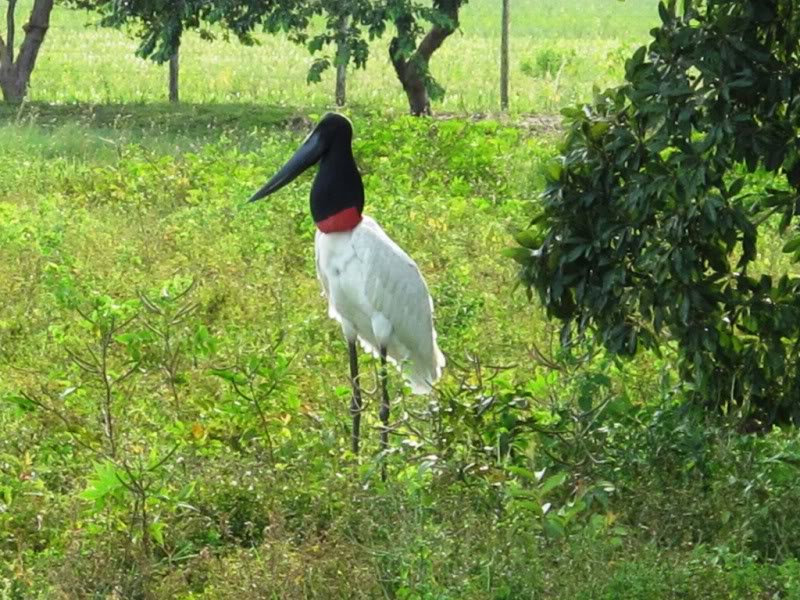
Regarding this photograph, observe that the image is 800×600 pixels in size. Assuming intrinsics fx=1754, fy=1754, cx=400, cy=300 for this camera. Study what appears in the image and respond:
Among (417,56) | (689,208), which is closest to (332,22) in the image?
(417,56)

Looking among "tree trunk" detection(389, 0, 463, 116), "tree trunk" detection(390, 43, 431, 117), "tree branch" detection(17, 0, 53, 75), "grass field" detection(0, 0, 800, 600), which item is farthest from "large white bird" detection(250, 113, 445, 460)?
"tree branch" detection(17, 0, 53, 75)

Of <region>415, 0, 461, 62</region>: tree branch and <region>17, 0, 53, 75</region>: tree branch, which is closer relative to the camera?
<region>415, 0, 461, 62</region>: tree branch

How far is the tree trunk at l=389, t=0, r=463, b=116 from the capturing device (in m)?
17.0

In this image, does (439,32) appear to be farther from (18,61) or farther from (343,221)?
(343,221)

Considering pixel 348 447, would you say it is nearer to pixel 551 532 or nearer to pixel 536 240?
pixel 536 240

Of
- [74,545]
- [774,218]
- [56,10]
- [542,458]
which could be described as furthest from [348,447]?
[56,10]

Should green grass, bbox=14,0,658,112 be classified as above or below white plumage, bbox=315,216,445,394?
below

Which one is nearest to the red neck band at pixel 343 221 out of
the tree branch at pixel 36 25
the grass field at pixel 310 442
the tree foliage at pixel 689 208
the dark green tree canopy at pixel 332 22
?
the grass field at pixel 310 442

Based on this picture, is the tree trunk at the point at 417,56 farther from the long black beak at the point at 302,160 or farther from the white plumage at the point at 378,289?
the white plumage at the point at 378,289

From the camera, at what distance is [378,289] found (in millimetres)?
7062

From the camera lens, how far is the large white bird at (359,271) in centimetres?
707

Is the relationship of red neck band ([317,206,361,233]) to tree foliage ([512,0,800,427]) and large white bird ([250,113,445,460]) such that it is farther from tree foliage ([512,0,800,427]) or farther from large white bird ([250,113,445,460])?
tree foliage ([512,0,800,427])

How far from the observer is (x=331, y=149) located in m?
7.28

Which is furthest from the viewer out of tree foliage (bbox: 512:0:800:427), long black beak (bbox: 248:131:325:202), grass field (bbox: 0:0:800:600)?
long black beak (bbox: 248:131:325:202)
